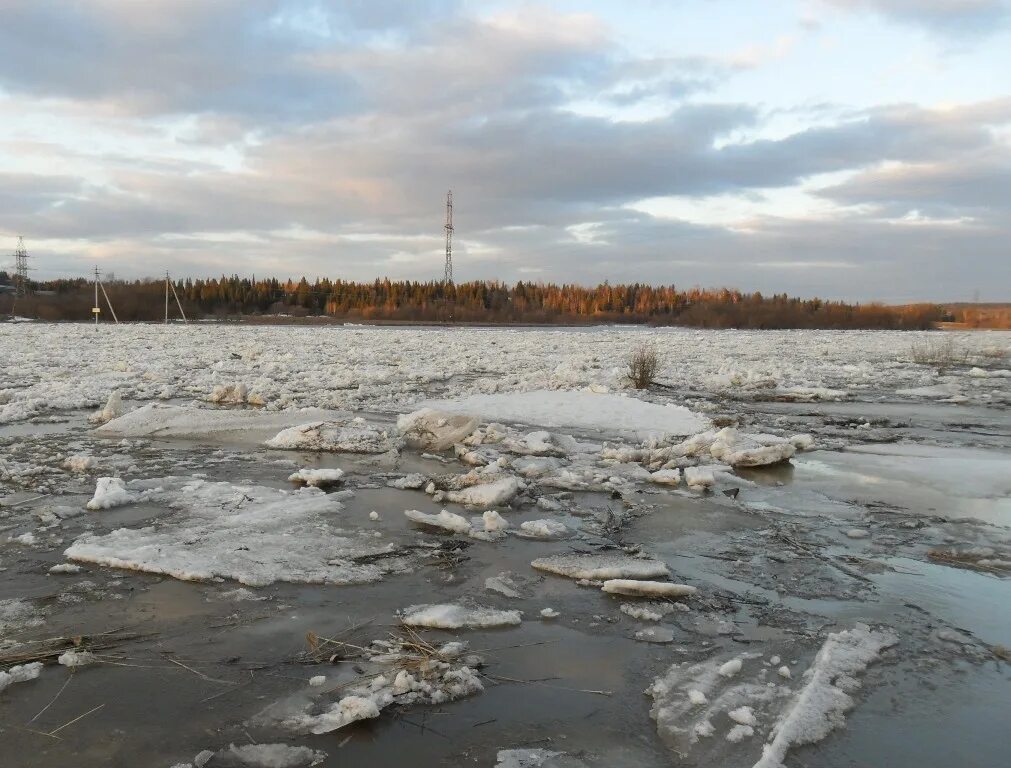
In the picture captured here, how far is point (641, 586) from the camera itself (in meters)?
4.18

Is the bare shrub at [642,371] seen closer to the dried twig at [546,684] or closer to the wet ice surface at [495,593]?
the wet ice surface at [495,593]

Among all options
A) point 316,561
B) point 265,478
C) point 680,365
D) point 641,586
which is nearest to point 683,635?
point 641,586

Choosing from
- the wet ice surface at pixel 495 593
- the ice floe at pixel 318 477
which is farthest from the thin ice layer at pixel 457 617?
the ice floe at pixel 318 477

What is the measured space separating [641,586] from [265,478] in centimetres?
386

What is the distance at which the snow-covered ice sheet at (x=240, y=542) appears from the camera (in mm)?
4332

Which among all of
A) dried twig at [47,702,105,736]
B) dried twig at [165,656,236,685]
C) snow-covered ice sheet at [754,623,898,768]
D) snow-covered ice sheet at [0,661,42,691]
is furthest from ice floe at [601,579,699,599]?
snow-covered ice sheet at [0,661,42,691]

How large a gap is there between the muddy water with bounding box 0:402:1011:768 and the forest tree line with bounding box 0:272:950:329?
53481 mm

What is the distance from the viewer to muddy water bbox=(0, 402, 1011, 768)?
2707mm

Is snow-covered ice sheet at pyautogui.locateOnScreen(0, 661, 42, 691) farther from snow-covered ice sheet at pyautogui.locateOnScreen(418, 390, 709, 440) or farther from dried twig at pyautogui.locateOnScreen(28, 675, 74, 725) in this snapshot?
snow-covered ice sheet at pyautogui.locateOnScreen(418, 390, 709, 440)

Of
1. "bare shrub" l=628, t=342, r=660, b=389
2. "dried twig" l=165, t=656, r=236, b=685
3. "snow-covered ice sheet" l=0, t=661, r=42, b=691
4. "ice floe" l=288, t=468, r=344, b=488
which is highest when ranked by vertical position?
"bare shrub" l=628, t=342, r=660, b=389

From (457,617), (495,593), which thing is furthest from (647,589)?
(457,617)

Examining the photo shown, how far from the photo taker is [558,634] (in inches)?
145

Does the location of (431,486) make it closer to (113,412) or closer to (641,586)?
(641,586)

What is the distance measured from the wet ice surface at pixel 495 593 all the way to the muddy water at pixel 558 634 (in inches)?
0.6
